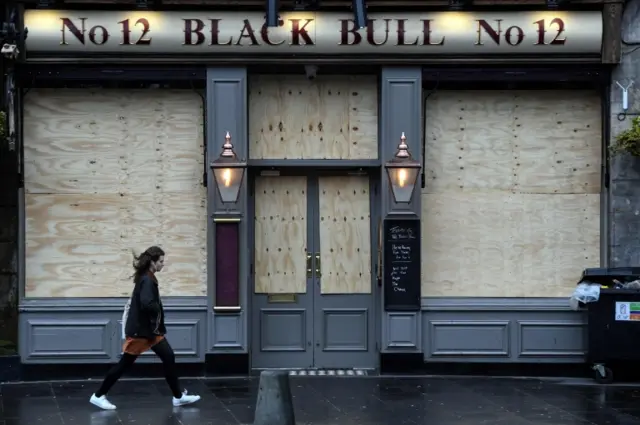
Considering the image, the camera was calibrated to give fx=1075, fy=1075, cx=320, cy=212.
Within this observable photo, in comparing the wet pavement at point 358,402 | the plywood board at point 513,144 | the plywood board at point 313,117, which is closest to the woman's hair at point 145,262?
the wet pavement at point 358,402

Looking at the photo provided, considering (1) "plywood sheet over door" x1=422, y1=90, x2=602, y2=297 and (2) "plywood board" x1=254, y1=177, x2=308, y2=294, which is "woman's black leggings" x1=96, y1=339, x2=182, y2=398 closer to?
(2) "plywood board" x1=254, y1=177, x2=308, y2=294

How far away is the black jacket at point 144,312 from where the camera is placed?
1220 centimetres

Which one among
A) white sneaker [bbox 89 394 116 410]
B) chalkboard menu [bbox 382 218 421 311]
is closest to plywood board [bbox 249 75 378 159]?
chalkboard menu [bbox 382 218 421 311]

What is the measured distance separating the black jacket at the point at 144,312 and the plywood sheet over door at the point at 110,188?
262cm

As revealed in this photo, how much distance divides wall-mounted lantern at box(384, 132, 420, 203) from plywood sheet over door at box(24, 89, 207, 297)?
104 inches

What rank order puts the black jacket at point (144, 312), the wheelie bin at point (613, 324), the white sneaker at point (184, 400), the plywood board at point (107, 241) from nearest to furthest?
the black jacket at point (144, 312) < the white sneaker at point (184, 400) < the wheelie bin at point (613, 324) < the plywood board at point (107, 241)

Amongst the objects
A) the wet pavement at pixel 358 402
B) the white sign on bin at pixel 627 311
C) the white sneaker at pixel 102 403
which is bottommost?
the wet pavement at pixel 358 402

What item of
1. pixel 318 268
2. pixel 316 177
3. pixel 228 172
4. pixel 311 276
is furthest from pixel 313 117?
pixel 311 276

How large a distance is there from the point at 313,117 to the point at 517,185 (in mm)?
3053

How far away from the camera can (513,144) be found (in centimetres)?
1527

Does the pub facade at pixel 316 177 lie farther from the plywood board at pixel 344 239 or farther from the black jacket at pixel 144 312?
the black jacket at pixel 144 312

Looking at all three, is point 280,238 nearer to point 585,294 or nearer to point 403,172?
point 403,172

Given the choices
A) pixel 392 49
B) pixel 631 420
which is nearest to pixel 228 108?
pixel 392 49

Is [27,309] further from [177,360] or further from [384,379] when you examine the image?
[384,379]
